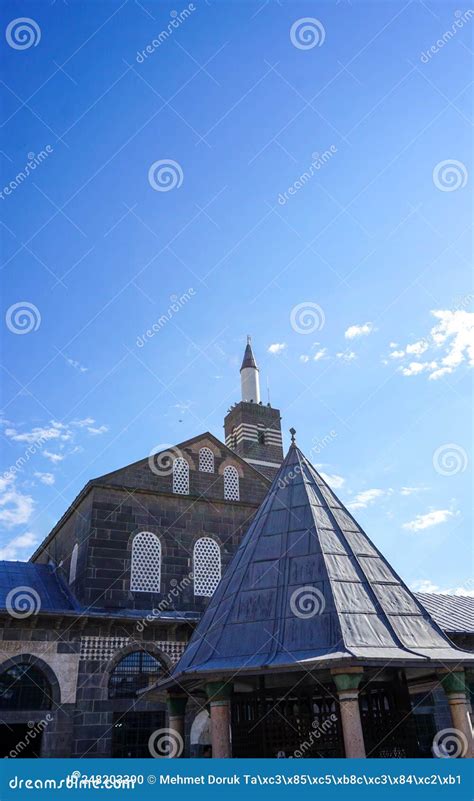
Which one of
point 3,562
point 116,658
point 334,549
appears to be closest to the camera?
point 334,549

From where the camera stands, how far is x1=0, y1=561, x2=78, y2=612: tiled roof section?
15547 mm

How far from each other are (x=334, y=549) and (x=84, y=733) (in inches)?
400

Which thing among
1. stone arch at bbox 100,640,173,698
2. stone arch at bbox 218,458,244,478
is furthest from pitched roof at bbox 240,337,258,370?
stone arch at bbox 100,640,173,698

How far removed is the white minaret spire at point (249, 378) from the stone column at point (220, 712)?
27.3 metres

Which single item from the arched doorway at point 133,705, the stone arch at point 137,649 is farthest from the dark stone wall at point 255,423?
the arched doorway at point 133,705

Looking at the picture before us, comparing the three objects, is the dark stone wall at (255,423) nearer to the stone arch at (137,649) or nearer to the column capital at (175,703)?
the stone arch at (137,649)

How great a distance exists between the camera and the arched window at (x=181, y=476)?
1869 centimetres

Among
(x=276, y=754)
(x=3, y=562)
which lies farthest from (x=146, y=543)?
(x=276, y=754)

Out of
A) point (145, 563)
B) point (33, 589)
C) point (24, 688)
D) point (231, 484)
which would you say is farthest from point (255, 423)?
point (24, 688)

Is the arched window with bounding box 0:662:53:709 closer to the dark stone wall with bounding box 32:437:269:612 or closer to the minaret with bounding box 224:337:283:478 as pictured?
the dark stone wall with bounding box 32:437:269:612

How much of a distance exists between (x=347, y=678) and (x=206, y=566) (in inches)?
480
